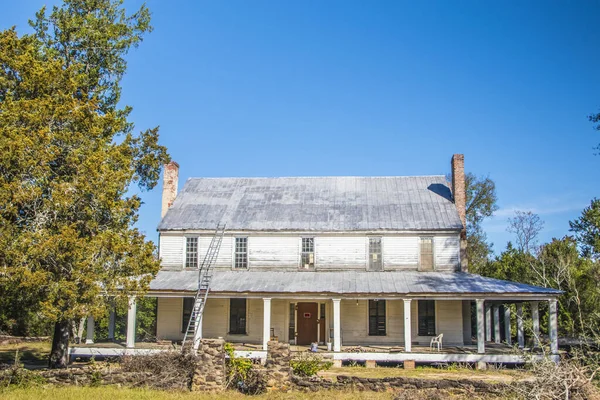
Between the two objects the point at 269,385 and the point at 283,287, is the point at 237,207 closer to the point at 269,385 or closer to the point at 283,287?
the point at 283,287

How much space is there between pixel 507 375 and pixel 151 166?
1685cm

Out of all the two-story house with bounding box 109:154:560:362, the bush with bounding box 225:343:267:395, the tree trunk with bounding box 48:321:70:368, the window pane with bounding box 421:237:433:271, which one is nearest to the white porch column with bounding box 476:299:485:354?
the two-story house with bounding box 109:154:560:362

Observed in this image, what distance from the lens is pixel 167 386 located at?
58.7ft

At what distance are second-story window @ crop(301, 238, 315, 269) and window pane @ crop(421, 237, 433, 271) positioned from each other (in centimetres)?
524

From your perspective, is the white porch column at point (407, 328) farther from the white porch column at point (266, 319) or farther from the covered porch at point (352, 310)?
the white porch column at point (266, 319)

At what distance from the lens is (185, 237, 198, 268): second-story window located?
95.9ft

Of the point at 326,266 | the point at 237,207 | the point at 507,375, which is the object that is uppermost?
the point at 237,207

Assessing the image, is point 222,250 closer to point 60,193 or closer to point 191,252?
point 191,252

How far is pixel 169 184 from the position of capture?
3183 cm

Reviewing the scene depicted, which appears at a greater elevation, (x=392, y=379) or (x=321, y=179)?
(x=321, y=179)

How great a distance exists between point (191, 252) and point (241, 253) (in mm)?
2514

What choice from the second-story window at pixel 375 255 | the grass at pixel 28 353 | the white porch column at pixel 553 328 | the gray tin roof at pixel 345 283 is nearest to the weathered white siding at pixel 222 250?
the gray tin roof at pixel 345 283

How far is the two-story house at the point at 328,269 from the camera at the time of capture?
85.1ft

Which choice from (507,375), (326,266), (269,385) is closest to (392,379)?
(269,385)
